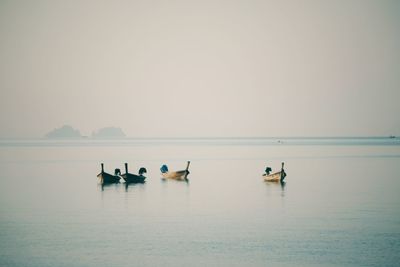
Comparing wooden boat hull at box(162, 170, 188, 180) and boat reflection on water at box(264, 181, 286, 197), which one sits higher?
wooden boat hull at box(162, 170, 188, 180)

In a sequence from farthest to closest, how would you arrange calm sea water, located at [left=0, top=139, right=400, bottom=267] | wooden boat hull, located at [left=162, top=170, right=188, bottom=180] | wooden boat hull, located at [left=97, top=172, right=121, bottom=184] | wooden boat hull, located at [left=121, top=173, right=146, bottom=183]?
wooden boat hull, located at [left=162, top=170, right=188, bottom=180] < wooden boat hull, located at [left=121, top=173, right=146, bottom=183] < wooden boat hull, located at [left=97, top=172, right=121, bottom=184] < calm sea water, located at [left=0, top=139, right=400, bottom=267]

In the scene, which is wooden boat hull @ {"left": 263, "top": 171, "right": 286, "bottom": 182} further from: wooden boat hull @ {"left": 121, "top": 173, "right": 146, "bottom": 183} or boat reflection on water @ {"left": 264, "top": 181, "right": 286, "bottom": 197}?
wooden boat hull @ {"left": 121, "top": 173, "right": 146, "bottom": 183}

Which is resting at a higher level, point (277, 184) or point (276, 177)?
point (276, 177)

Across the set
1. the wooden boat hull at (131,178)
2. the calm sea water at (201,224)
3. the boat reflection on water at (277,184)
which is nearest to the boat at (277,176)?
the boat reflection on water at (277,184)

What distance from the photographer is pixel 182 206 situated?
3438 cm

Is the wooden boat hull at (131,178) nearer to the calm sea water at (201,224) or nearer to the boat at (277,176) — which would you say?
the calm sea water at (201,224)

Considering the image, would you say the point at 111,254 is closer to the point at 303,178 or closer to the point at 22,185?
the point at 22,185

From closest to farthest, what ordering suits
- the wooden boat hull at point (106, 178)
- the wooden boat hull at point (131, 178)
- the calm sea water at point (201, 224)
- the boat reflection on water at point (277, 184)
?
1. the calm sea water at point (201, 224)
2. the boat reflection on water at point (277, 184)
3. the wooden boat hull at point (106, 178)
4. the wooden boat hull at point (131, 178)

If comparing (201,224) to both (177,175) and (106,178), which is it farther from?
(177,175)

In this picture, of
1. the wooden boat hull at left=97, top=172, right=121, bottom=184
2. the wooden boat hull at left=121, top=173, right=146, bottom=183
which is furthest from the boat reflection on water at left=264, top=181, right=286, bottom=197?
the wooden boat hull at left=97, top=172, right=121, bottom=184

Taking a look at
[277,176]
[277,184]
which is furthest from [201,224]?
[277,176]

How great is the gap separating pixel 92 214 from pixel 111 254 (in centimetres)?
1033

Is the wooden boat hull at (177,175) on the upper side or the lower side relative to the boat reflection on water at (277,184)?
upper

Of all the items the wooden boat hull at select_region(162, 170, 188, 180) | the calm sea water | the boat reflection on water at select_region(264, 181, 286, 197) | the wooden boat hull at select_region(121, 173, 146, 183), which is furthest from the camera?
the wooden boat hull at select_region(162, 170, 188, 180)
